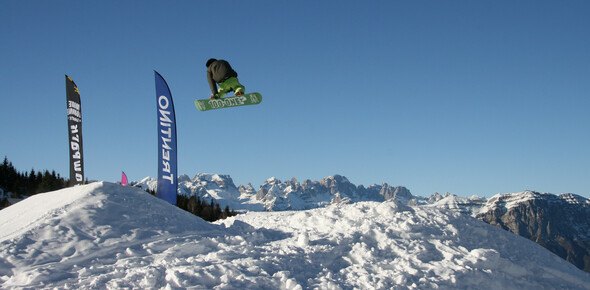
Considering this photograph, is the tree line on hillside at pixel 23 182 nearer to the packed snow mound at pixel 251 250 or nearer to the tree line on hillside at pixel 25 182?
the tree line on hillside at pixel 25 182

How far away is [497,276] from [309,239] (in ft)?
17.5

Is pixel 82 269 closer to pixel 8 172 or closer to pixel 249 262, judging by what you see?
pixel 249 262

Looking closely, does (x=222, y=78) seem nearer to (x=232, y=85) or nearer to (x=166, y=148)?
(x=232, y=85)

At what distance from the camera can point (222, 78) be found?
16906 millimetres

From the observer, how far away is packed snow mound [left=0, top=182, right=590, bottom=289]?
950 centimetres

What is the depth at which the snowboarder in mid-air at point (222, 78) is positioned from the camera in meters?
16.8

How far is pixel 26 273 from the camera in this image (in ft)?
31.0

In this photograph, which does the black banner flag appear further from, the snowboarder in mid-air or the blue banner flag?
the snowboarder in mid-air

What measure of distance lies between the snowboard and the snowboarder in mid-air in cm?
34

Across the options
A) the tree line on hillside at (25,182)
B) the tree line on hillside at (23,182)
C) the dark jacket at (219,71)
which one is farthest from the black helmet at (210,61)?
the tree line on hillside at (23,182)

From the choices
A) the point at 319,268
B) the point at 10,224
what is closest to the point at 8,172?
the point at 10,224

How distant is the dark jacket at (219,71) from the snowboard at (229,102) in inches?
37.6

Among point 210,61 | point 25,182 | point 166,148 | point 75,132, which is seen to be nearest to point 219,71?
point 210,61

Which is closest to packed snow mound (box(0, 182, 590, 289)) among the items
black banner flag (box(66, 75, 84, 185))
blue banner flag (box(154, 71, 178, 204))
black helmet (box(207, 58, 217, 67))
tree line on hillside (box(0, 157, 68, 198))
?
blue banner flag (box(154, 71, 178, 204))
